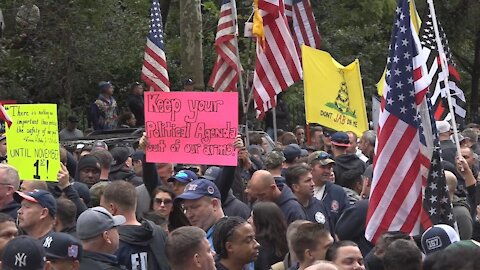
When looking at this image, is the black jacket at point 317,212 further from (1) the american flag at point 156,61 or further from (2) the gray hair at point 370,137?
(1) the american flag at point 156,61

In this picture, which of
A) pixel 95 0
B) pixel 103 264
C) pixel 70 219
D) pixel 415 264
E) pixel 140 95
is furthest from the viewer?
pixel 95 0

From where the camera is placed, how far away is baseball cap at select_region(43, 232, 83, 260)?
Answer: 6.68m

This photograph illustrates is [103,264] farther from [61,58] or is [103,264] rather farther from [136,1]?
[136,1]

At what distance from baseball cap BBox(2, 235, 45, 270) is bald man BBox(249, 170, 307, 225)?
383 cm

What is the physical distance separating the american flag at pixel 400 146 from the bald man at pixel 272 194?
45.3 inches

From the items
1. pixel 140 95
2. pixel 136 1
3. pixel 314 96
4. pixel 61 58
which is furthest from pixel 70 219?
pixel 136 1

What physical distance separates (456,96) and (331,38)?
38.6 ft

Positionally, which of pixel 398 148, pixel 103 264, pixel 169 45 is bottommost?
pixel 103 264

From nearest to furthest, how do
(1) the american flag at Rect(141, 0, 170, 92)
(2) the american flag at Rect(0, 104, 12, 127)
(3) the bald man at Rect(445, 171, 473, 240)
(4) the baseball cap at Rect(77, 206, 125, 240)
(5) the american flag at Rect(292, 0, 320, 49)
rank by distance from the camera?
1. (4) the baseball cap at Rect(77, 206, 125, 240)
2. (3) the bald man at Rect(445, 171, 473, 240)
3. (2) the american flag at Rect(0, 104, 12, 127)
4. (1) the american flag at Rect(141, 0, 170, 92)
5. (5) the american flag at Rect(292, 0, 320, 49)

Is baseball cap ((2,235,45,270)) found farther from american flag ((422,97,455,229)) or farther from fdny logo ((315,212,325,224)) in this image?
fdny logo ((315,212,325,224))

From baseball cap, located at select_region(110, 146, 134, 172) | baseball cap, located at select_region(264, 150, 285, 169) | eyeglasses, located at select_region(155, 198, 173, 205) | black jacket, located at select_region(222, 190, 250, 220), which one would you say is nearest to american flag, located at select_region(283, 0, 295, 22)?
baseball cap, located at select_region(110, 146, 134, 172)

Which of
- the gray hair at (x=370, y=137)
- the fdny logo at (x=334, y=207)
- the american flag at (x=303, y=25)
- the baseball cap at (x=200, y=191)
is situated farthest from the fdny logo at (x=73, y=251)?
the american flag at (x=303, y=25)

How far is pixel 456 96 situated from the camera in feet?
58.7

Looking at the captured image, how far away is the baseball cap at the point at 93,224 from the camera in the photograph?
7.20m
